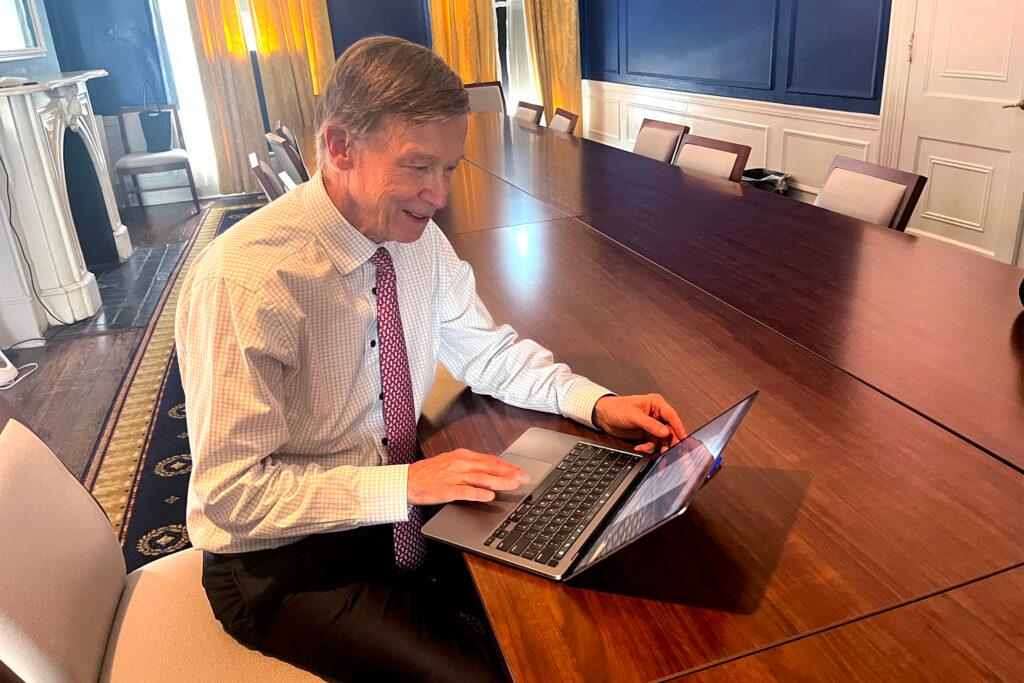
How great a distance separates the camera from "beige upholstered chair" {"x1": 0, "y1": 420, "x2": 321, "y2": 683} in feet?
3.02

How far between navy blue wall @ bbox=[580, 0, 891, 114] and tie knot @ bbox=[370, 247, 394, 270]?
355 cm

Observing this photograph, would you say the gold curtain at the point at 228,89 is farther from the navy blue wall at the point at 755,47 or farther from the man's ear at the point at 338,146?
the man's ear at the point at 338,146

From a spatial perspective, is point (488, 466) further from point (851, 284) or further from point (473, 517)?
point (851, 284)

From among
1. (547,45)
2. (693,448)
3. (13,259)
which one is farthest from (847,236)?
(547,45)

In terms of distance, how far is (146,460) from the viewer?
2.53 m

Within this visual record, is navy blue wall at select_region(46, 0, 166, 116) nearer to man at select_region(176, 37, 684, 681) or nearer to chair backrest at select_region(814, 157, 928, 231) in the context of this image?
chair backrest at select_region(814, 157, 928, 231)

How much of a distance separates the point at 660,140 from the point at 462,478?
289cm

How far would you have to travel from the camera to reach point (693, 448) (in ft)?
3.12

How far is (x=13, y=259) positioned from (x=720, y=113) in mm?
4153

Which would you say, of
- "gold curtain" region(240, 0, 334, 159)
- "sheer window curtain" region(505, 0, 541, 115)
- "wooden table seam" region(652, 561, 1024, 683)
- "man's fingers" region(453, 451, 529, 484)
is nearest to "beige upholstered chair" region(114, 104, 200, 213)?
"gold curtain" region(240, 0, 334, 159)

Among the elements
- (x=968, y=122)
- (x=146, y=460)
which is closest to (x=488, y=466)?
(x=146, y=460)

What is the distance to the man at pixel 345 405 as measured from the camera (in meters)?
0.99

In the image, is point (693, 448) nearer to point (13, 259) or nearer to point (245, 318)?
point (245, 318)

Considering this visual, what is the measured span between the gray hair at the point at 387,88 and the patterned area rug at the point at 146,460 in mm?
1501
